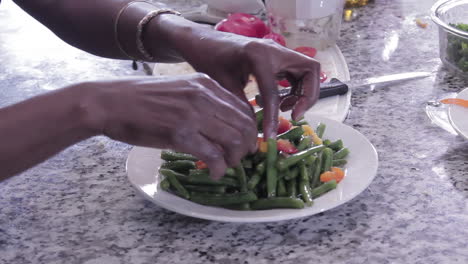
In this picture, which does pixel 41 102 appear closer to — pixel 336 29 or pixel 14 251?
pixel 14 251

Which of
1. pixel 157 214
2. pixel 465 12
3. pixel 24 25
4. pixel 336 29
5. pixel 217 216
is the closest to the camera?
pixel 217 216

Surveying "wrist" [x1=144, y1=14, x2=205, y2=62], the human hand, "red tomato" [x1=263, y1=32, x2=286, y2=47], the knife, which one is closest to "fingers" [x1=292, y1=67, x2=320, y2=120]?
the human hand

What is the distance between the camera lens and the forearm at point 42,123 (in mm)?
850

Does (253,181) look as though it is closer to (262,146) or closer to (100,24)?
(262,146)

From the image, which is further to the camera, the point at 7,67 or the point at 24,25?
the point at 24,25

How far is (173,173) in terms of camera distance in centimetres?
106

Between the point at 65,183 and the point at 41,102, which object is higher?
the point at 41,102

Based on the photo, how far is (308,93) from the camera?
3.60 feet

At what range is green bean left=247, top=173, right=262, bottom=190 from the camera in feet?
3.40

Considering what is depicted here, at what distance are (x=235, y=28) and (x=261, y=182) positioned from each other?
749mm

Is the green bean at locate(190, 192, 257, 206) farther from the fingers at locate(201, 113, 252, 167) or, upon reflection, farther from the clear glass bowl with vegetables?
the clear glass bowl with vegetables

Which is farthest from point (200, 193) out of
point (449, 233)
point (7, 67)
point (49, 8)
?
point (7, 67)

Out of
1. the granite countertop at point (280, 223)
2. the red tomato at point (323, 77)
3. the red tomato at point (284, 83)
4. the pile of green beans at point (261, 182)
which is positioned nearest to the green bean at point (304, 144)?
the pile of green beans at point (261, 182)

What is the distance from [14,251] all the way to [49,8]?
0.62 meters
